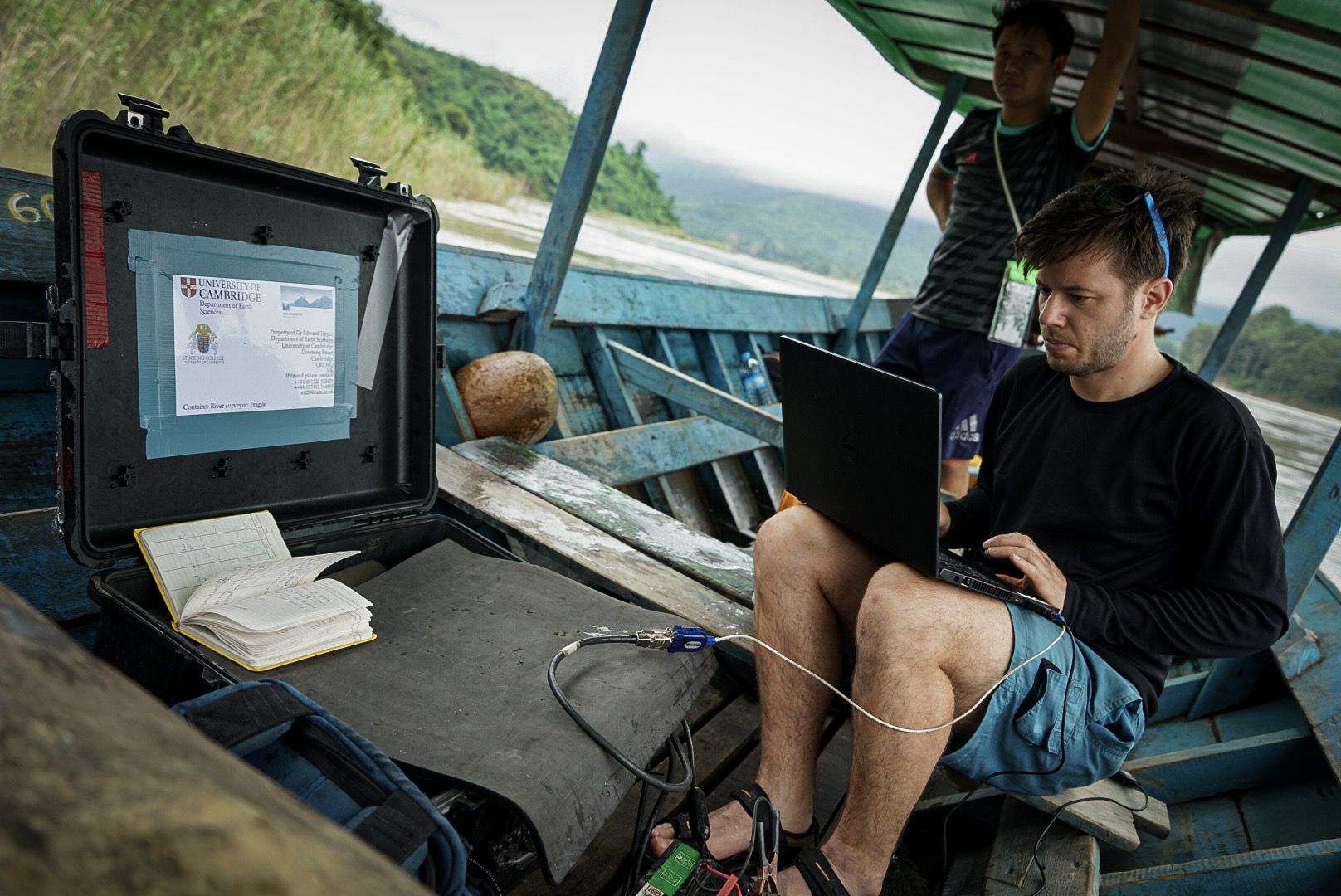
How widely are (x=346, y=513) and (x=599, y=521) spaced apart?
743 millimetres

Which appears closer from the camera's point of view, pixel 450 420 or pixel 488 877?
pixel 488 877

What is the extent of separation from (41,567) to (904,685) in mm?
1651

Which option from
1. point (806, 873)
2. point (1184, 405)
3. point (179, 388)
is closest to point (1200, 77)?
point (1184, 405)

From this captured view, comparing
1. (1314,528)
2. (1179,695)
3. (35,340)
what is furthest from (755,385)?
(35,340)

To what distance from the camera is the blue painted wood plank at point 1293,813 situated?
192 centimetres

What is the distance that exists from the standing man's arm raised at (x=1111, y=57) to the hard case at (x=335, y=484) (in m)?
2.10

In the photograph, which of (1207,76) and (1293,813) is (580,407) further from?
(1207,76)

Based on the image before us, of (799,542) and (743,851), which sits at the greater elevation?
(799,542)

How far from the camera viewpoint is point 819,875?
148cm

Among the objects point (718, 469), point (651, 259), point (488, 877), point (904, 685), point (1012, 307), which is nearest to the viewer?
point (488, 877)

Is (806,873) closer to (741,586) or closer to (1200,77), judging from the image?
(741,586)

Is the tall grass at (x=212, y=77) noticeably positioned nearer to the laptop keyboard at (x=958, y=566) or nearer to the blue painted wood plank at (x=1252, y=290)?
the laptop keyboard at (x=958, y=566)

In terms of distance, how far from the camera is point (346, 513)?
5.79ft

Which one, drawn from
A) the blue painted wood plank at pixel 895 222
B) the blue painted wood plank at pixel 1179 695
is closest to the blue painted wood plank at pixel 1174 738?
the blue painted wood plank at pixel 1179 695
